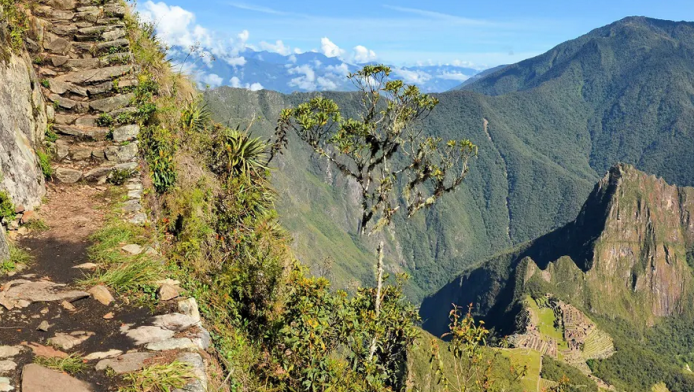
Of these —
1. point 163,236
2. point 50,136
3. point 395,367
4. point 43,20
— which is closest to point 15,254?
point 163,236

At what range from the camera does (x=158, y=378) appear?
18.2ft

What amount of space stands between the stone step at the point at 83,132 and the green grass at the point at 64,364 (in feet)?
26.7

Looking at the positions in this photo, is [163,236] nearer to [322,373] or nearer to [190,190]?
[190,190]

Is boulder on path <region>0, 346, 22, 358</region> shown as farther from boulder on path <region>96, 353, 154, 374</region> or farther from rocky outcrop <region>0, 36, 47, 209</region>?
rocky outcrop <region>0, 36, 47, 209</region>

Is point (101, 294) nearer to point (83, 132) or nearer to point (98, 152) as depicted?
point (98, 152)

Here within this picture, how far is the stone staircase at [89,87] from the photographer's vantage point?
11891 millimetres

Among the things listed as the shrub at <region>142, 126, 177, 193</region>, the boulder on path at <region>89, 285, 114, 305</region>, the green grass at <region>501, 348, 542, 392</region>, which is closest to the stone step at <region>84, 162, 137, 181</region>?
the shrub at <region>142, 126, 177, 193</region>

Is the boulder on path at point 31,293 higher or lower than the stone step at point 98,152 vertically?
lower

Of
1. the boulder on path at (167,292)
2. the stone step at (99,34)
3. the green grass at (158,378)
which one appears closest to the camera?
the green grass at (158,378)

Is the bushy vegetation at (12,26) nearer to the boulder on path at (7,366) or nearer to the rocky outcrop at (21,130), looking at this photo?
the rocky outcrop at (21,130)

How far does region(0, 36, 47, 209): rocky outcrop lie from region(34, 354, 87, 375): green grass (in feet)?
16.3

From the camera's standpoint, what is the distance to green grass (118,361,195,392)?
5449 millimetres

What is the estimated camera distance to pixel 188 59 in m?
17.7

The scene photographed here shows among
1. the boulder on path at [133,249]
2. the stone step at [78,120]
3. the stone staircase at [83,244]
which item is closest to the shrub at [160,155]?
the stone staircase at [83,244]
